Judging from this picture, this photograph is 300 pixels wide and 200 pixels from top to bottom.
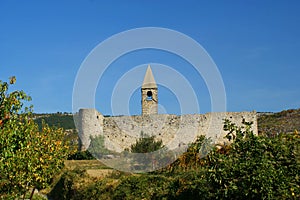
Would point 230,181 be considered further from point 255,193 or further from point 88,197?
point 88,197

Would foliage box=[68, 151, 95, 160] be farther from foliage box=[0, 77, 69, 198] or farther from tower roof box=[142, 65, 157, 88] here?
foliage box=[0, 77, 69, 198]

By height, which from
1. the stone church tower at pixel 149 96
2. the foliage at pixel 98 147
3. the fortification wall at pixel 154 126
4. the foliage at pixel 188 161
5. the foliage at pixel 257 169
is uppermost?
the stone church tower at pixel 149 96

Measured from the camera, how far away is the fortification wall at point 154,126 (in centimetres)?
3375

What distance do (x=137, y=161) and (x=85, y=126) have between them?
1361cm

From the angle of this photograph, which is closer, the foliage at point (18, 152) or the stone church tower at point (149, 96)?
the foliage at point (18, 152)

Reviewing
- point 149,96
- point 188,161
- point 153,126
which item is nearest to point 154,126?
point 153,126

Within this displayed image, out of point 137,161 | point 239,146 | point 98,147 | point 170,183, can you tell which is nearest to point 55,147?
point 170,183

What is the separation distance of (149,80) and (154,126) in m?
5.72

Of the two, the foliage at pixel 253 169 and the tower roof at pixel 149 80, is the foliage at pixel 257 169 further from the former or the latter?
the tower roof at pixel 149 80

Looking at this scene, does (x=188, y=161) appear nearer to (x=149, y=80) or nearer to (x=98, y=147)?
(x=98, y=147)

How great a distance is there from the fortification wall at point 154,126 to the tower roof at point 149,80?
14.0 feet

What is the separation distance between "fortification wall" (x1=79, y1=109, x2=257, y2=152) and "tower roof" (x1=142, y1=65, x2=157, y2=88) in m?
4.26

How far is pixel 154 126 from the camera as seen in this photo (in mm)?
34844

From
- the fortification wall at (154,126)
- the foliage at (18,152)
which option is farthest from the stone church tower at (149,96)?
the foliage at (18,152)
